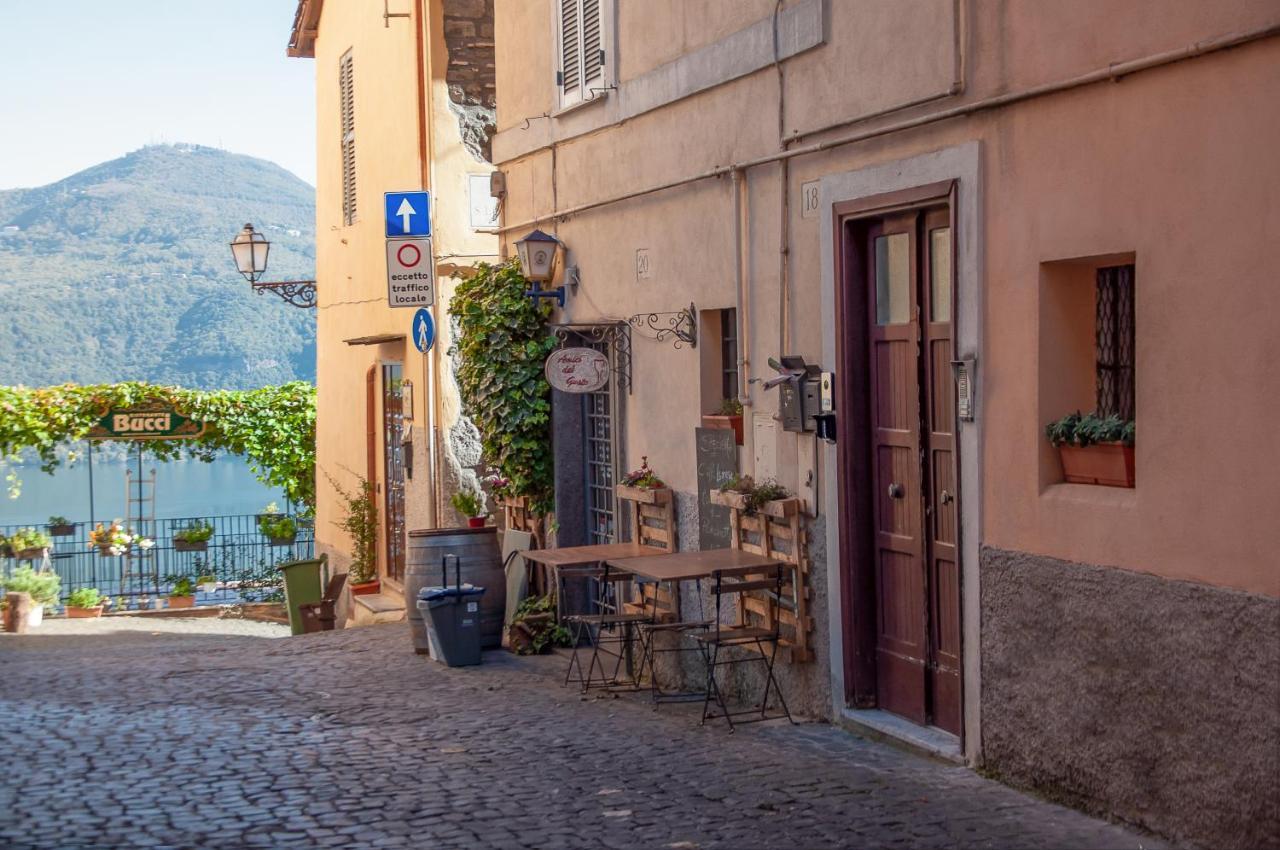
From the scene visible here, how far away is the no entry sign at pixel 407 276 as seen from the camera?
13.8 m

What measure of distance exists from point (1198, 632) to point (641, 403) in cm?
563

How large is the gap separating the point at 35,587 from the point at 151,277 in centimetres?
9083

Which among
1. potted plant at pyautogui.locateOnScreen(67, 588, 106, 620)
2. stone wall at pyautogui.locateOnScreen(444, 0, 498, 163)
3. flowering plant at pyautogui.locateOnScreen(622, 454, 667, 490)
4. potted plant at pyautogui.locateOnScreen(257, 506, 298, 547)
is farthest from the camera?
potted plant at pyautogui.locateOnScreen(257, 506, 298, 547)

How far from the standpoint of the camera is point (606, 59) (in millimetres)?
11039

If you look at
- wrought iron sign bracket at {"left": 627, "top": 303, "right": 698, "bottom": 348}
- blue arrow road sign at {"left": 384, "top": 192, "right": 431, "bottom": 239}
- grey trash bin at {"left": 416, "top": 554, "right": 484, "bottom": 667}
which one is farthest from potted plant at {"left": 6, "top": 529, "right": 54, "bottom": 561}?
wrought iron sign bracket at {"left": 627, "top": 303, "right": 698, "bottom": 348}

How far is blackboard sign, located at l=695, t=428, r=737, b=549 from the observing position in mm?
9570

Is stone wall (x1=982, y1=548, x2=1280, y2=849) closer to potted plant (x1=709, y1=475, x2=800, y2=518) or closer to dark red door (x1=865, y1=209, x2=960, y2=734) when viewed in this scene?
dark red door (x1=865, y1=209, x2=960, y2=734)

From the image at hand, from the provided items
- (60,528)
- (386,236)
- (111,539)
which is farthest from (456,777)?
(60,528)

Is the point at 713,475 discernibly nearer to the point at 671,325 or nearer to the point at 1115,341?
the point at 671,325

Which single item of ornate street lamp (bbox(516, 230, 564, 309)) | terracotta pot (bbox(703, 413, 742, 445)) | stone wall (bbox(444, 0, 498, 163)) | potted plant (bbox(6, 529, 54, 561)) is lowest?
potted plant (bbox(6, 529, 54, 561))

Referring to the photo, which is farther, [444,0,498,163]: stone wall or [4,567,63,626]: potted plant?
[4,567,63,626]: potted plant

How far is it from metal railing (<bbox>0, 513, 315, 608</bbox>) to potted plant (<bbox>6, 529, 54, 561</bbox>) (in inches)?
45.1

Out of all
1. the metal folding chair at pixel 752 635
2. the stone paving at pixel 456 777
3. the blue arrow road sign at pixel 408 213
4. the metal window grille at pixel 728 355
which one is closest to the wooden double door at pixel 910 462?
the stone paving at pixel 456 777

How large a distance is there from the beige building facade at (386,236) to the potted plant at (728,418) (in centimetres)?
474
